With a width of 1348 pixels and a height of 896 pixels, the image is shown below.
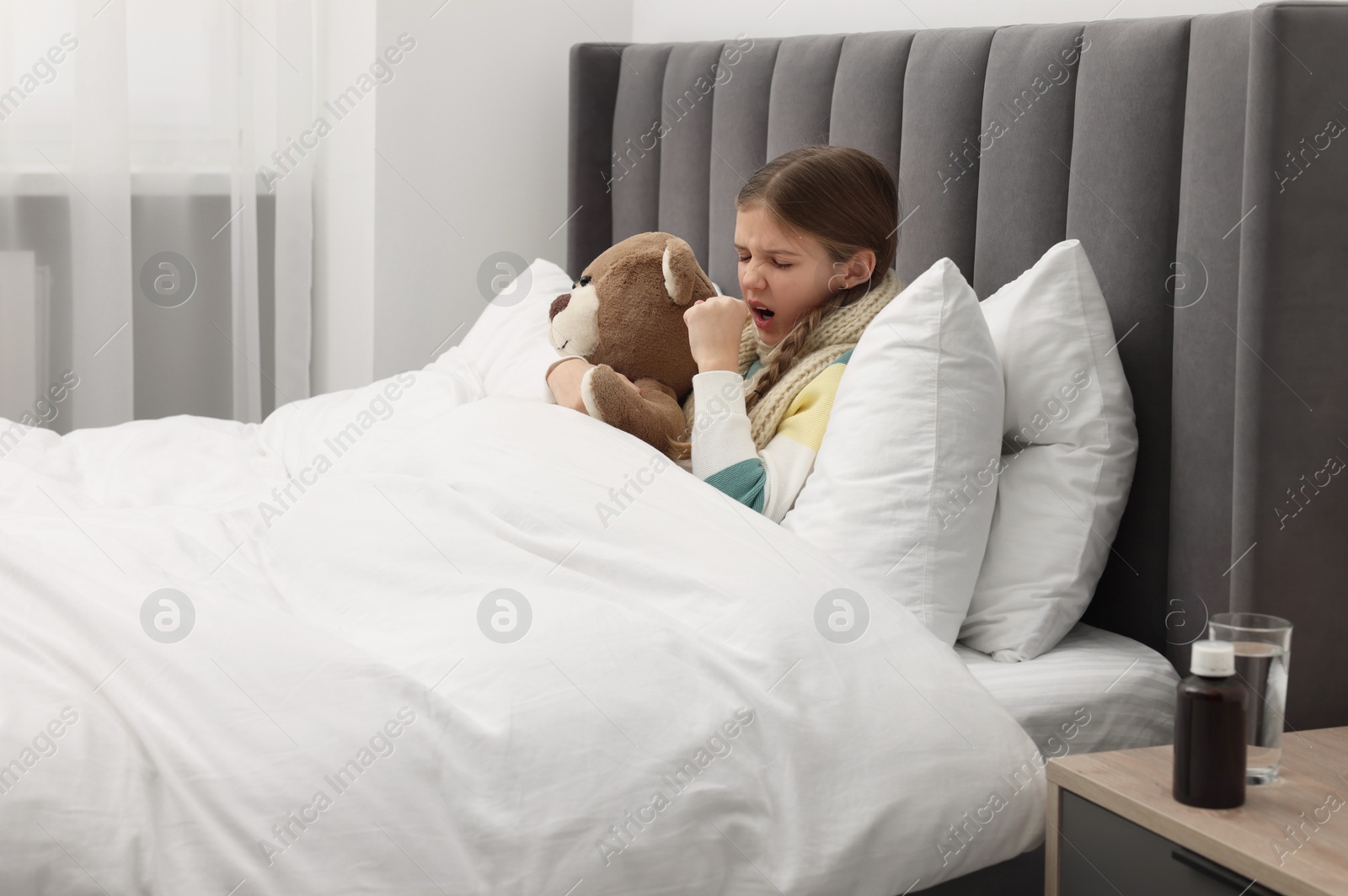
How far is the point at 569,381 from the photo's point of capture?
4.91 feet

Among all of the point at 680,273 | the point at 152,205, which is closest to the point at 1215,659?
the point at 680,273

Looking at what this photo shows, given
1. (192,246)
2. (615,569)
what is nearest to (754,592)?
(615,569)

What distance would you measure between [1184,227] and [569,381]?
726 mm

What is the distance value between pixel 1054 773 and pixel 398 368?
6.10 ft

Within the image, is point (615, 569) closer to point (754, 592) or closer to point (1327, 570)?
point (754, 592)

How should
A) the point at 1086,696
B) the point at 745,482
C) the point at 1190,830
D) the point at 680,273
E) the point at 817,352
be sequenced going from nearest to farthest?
the point at 1190,830
the point at 1086,696
the point at 745,482
the point at 817,352
the point at 680,273

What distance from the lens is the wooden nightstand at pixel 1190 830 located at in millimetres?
824

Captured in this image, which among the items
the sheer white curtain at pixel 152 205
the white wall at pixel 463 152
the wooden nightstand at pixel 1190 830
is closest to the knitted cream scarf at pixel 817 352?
the wooden nightstand at pixel 1190 830

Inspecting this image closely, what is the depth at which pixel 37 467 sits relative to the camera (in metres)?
1.57

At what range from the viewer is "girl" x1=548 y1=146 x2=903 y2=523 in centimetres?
134

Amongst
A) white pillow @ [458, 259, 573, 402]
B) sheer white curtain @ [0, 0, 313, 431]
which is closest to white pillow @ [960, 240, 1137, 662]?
white pillow @ [458, 259, 573, 402]

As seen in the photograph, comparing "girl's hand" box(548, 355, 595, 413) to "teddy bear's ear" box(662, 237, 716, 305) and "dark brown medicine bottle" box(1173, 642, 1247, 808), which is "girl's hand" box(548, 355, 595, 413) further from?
"dark brown medicine bottle" box(1173, 642, 1247, 808)

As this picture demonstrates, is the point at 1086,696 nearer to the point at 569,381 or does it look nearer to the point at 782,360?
the point at 782,360

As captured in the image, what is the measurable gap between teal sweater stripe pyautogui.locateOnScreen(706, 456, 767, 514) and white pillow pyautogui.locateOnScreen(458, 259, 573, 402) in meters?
0.44
